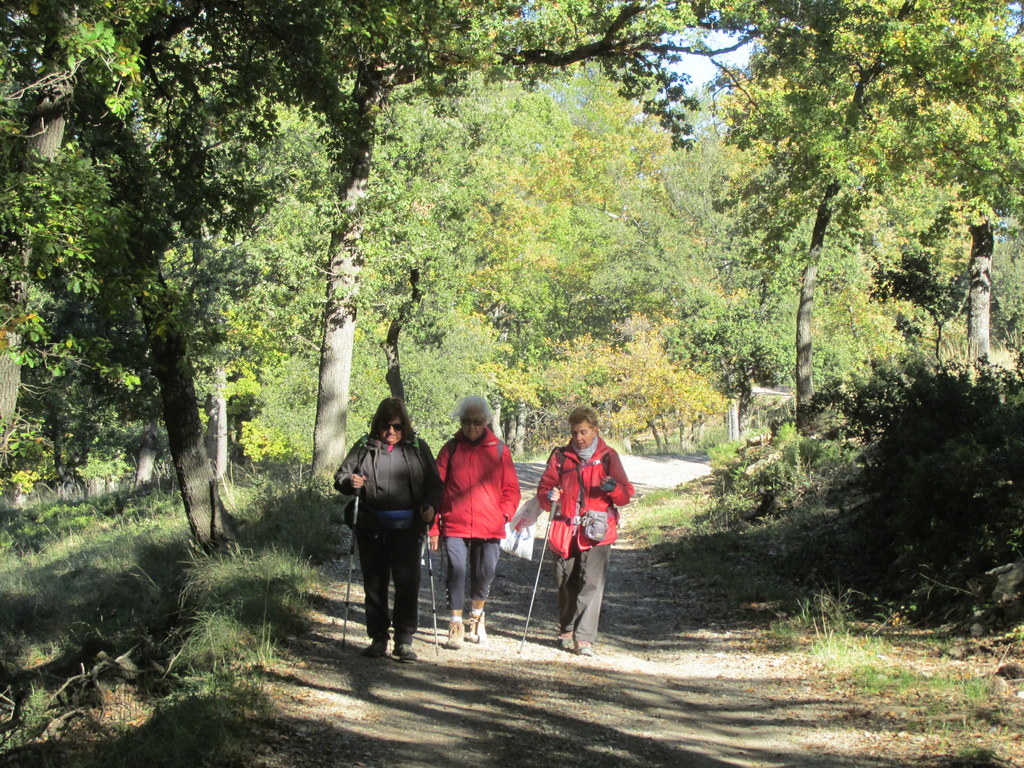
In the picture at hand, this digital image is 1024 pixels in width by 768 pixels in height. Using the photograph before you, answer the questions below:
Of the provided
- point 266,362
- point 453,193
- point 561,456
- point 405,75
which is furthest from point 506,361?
point 561,456

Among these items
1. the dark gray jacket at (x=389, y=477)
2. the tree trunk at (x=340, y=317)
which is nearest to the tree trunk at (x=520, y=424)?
the tree trunk at (x=340, y=317)

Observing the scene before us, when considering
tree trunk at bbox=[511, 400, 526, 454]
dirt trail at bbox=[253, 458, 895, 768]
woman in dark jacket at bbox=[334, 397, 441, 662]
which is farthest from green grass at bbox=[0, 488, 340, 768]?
tree trunk at bbox=[511, 400, 526, 454]

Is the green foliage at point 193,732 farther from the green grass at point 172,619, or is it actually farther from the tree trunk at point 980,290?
the tree trunk at point 980,290

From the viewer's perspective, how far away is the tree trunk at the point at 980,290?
63.9ft

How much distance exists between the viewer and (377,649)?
786 centimetres

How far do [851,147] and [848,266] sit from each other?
21832 millimetres

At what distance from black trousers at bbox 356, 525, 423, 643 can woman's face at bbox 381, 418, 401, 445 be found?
67 centimetres

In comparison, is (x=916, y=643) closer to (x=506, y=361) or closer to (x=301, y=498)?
(x=301, y=498)

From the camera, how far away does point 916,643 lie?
8055 millimetres

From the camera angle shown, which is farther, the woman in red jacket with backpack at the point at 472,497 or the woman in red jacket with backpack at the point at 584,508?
the woman in red jacket with backpack at the point at 584,508

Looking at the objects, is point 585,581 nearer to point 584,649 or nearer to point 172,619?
point 584,649

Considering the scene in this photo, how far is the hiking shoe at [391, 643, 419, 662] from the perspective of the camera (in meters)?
7.81

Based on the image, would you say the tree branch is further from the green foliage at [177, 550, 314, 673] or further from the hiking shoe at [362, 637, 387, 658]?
the hiking shoe at [362, 637, 387, 658]

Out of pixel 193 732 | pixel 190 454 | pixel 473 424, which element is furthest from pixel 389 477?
pixel 190 454
